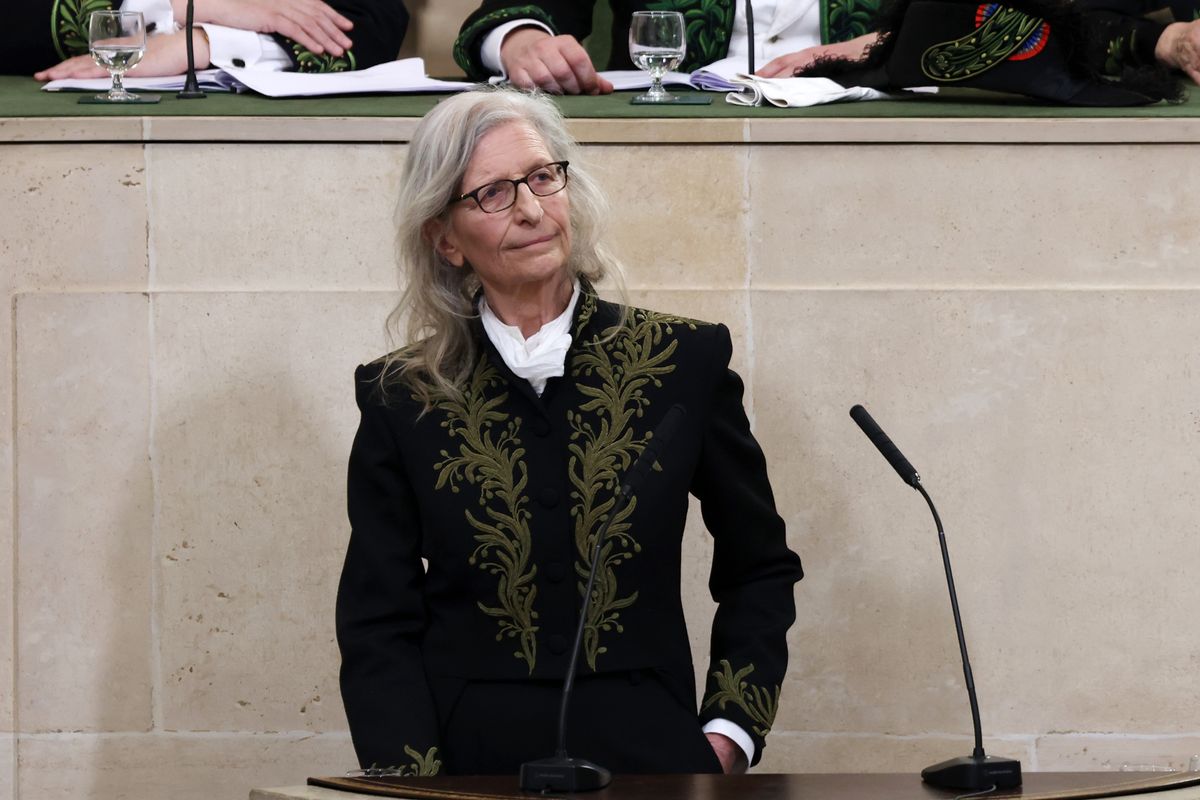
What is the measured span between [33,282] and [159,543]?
0.59 metres

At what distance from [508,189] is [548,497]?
0.47 m

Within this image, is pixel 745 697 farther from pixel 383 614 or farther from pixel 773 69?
pixel 773 69

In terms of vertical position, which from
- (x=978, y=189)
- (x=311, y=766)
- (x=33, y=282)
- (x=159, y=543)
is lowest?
(x=311, y=766)

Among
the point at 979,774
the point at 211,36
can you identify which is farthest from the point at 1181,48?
the point at 979,774

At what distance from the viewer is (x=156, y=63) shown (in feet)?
12.2

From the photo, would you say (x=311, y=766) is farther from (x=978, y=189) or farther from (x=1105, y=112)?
(x=1105, y=112)

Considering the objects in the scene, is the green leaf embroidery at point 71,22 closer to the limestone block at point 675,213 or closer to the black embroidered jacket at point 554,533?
the limestone block at point 675,213

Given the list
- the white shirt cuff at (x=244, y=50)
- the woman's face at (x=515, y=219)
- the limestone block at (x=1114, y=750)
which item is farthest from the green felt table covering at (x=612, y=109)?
the limestone block at (x=1114, y=750)

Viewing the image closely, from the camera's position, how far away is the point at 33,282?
3.35 meters

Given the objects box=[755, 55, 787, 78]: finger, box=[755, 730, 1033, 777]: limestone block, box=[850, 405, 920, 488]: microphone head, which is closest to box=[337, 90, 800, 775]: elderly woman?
box=[850, 405, 920, 488]: microphone head

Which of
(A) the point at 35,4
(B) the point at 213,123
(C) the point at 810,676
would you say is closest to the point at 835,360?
(C) the point at 810,676

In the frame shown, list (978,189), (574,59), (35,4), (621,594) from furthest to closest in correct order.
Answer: (35,4) < (574,59) < (978,189) < (621,594)

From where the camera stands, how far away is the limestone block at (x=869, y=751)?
335 cm

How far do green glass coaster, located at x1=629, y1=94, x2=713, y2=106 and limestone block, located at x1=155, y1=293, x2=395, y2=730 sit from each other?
0.66 m
